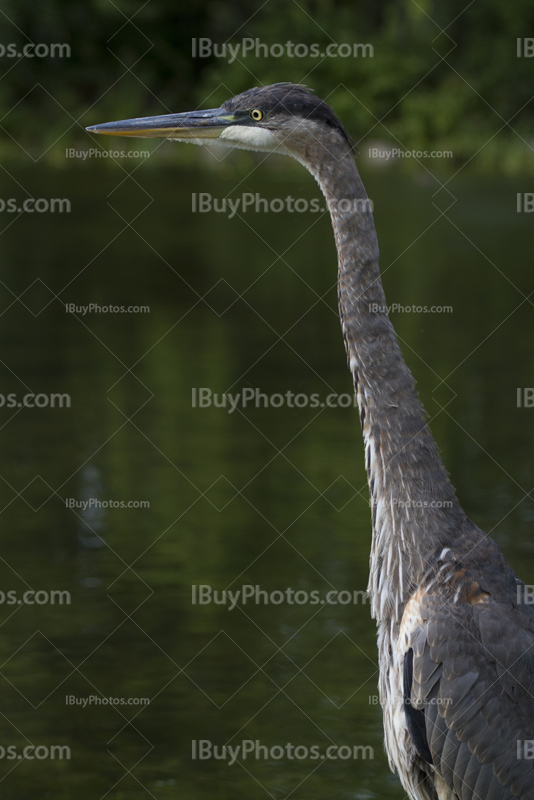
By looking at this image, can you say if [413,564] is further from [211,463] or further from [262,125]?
[211,463]

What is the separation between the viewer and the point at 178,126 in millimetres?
4777

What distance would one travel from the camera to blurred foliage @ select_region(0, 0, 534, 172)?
42500mm

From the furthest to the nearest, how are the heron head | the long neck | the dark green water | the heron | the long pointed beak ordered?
the dark green water, the long pointed beak, the heron head, the long neck, the heron

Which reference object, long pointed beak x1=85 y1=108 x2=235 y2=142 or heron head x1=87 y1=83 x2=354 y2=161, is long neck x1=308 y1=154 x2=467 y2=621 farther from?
long pointed beak x1=85 y1=108 x2=235 y2=142

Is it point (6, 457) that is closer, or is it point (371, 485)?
point (371, 485)

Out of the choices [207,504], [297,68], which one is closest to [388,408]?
[207,504]

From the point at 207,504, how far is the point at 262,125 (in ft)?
15.8

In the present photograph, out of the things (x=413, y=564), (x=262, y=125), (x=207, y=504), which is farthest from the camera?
(x=207, y=504)

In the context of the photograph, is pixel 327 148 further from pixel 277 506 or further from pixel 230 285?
pixel 230 285

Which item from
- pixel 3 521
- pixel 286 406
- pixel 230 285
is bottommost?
pixel 3 521

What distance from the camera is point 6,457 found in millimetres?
10172

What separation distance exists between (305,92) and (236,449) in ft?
19.7

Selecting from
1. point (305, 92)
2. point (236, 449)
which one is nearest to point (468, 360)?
point (236, 449)

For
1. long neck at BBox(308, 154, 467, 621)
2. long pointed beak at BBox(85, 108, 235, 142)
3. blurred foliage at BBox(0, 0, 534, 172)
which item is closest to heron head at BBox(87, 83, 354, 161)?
long pointed beak at BBox(85, 108, 235, 142)
